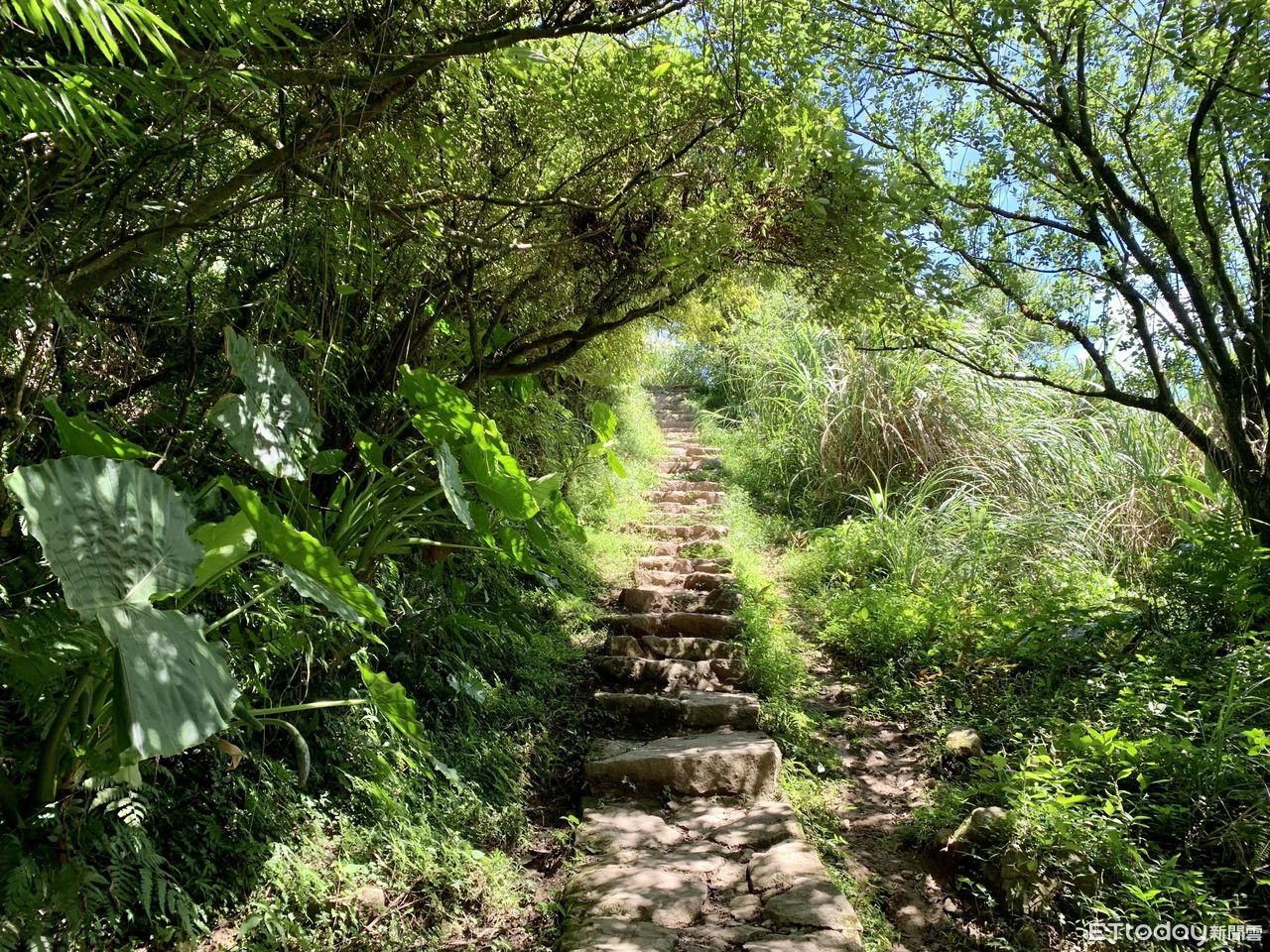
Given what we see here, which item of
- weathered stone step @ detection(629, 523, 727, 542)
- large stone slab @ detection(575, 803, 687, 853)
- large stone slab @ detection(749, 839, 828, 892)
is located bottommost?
large stone slab @ detection(575, 803, 687, 853)

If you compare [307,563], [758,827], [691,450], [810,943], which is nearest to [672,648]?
[758,827]

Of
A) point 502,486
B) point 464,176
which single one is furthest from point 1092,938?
point 464,176

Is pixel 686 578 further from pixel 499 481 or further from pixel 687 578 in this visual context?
pixel 499 481

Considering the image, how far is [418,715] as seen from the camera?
8.98ft

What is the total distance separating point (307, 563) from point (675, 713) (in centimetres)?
234

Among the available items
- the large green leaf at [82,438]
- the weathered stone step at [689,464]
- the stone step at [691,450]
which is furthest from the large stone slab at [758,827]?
the stone step at [691,450]

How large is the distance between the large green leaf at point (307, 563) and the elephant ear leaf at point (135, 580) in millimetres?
99

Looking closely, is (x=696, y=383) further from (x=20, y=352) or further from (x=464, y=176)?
(x=20, y=352)

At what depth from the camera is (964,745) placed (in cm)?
317

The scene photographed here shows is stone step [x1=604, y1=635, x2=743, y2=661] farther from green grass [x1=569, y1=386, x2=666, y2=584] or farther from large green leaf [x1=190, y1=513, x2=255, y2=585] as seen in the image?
large green leaf [x1=190, y1=513, x2=255, y2=585]

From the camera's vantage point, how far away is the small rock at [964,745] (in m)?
3.15

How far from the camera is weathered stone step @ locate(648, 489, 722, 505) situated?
6695 millimetres

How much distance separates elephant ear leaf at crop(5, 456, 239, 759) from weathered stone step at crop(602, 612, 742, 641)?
3064 millimetres

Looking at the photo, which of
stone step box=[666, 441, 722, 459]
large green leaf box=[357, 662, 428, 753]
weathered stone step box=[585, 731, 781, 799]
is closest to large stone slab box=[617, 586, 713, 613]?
weathered stone step box=[585, 731, 781, 799]
